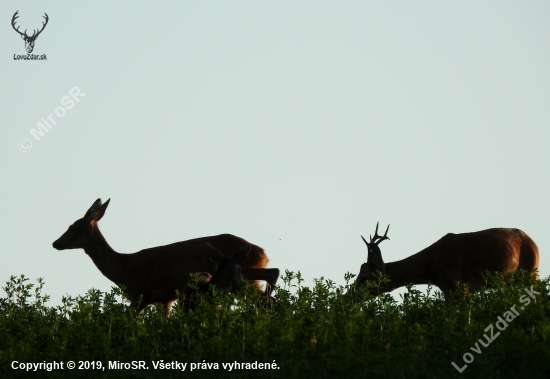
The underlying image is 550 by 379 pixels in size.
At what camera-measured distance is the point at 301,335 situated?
11406 millimetres

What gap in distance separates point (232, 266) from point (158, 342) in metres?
4.47

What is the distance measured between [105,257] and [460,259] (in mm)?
6681

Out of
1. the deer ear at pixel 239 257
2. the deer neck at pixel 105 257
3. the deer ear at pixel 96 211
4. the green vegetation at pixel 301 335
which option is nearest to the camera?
the green vegetation at pixel 301 335

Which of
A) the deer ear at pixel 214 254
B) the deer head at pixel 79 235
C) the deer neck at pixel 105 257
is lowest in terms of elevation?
the deer ear at pixel 214 254

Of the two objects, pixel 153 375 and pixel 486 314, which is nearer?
pixel 153 375

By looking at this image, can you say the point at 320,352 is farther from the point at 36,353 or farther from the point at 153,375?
the point at 36,353

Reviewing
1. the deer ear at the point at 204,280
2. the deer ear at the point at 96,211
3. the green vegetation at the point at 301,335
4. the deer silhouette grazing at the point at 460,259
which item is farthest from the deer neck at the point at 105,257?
the green vegetation at the point at 301,335

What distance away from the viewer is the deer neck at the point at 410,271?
21.3 meters

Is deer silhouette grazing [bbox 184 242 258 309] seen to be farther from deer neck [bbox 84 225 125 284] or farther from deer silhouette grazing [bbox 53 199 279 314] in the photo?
deer neck [bbox 84 225 125 284]

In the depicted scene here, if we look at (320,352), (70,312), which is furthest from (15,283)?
(320,352)

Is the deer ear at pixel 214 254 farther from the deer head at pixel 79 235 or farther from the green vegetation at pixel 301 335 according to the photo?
the deer head at pixel 79 235

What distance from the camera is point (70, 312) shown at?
1337cm

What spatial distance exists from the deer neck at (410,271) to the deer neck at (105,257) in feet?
16.6

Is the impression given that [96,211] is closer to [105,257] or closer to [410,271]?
[105,257]
